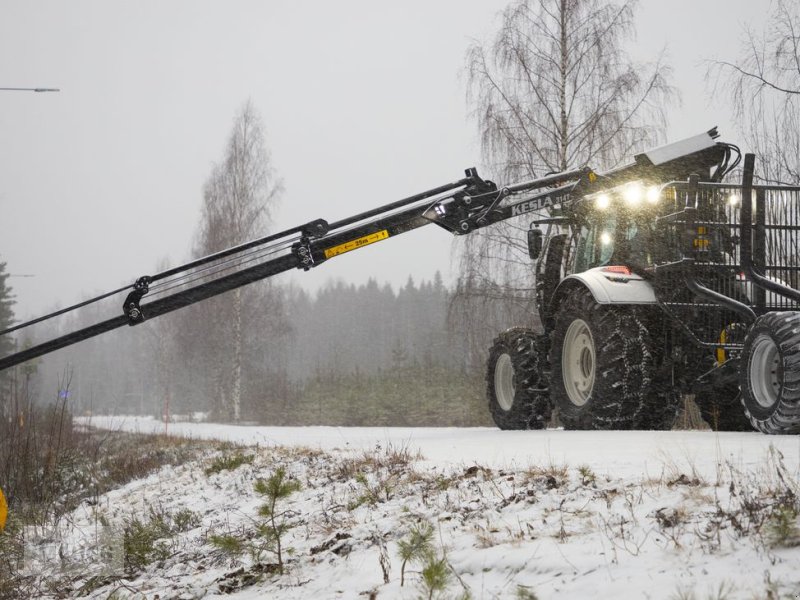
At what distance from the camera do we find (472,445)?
21.3ft

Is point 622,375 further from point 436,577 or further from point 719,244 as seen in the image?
point 436,577

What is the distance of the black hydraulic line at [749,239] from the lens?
18.1ft

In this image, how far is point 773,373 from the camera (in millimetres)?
5234

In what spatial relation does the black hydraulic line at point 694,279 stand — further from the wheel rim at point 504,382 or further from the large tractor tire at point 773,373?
the wheel rim at point 504,382

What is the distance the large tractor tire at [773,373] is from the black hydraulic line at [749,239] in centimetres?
40

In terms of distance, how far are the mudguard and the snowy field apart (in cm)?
125

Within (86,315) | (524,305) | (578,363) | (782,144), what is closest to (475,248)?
(524,305)

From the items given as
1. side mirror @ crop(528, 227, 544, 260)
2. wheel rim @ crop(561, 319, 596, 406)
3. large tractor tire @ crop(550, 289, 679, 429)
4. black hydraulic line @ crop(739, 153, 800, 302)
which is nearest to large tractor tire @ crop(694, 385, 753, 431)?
large tractor tire @ crop(550, 289, 679, 429)

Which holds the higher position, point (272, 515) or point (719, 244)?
point (719, 244)

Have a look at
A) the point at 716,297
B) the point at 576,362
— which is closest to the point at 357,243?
the point at 576,362

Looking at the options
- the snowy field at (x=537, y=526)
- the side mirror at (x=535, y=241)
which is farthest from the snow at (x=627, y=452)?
the side mirror at (x=535, y=241)

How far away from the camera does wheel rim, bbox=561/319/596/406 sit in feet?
24.5

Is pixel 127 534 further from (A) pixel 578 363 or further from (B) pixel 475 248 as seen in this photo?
(B) pixel 475 248

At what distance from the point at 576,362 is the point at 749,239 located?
2280mm
